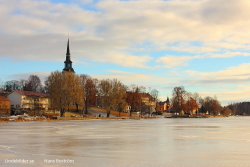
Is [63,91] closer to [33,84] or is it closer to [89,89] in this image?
[89,89]

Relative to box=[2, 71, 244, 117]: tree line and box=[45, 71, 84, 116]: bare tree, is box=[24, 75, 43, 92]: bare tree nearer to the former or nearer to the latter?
box=[2, 71, 244, 117]: tree line

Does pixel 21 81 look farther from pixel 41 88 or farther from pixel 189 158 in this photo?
pixel 189 158

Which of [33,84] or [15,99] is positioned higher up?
[33,84]

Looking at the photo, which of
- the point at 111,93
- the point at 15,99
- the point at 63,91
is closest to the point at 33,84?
the point at 15,99

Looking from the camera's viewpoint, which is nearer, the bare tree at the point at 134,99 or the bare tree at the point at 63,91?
the bare tree at the point at 63,91

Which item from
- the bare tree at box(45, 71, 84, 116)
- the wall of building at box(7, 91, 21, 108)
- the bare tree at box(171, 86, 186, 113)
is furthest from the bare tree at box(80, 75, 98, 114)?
the bare tree at box(171, 86, 186, 113)

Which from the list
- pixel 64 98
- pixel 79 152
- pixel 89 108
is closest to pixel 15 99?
pixel 89 108

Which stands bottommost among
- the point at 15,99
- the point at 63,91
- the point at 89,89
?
the point at 15,99

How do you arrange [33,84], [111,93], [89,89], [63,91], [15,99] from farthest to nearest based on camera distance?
[33,84] → [89,89] → [15,99] → [111,93] → [63,91]

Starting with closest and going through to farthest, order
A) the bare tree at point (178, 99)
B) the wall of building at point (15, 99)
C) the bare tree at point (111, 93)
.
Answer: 1. the bare tree at point (111, 93)
2. the wall of building at point (15, 99)
3. the bare tree at point (178, 99)

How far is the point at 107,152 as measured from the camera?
15695 mm

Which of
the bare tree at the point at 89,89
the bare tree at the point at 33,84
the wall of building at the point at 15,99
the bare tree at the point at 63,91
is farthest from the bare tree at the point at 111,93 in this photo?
the bare tree at the point at 33,84

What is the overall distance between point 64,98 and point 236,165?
215 feet

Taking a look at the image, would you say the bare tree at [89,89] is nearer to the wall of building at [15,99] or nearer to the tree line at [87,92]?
the tree line at [87,92]
